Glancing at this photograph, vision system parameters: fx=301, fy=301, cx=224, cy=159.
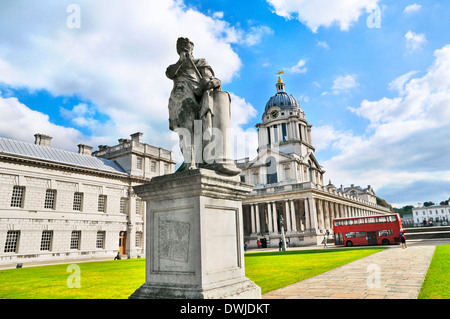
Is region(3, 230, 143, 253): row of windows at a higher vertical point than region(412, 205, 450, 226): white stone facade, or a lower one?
lower

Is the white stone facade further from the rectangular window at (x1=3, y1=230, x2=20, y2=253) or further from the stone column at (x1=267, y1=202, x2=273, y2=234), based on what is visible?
the rectangular window at (x1=3, y1=230, x2=20, y2=253)

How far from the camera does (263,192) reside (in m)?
55.5

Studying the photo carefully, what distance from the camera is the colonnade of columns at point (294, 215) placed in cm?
5053

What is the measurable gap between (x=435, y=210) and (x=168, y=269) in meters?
164

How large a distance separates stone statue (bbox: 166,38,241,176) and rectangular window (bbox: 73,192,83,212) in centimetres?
3231

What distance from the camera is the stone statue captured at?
4930 millimetres

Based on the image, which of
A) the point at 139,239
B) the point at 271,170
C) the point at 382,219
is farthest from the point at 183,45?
the point at 271,170

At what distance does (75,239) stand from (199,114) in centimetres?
3300

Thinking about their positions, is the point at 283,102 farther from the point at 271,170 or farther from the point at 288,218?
the point at 288,218

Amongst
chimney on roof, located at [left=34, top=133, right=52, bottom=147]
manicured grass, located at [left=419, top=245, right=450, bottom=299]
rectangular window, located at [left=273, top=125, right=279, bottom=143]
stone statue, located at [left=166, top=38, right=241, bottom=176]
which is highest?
rectangular window, located at [left=273, top=125, right=279, bottom=143]

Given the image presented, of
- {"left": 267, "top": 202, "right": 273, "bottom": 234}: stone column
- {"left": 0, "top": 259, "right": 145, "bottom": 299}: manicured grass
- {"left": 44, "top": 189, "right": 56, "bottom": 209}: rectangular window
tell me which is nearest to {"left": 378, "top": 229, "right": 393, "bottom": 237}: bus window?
{"left": 267, "top": 202, "right": 273, "bottom": 234}: stone column

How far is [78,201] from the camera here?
33406 mm

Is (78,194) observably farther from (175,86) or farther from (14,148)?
(175,86)

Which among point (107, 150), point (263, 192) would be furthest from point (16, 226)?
point (263, 192)
